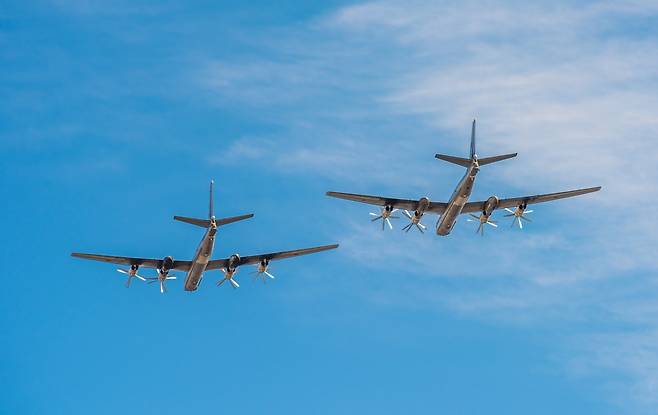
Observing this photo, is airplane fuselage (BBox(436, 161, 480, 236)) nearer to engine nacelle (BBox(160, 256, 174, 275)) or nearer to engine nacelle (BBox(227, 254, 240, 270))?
engine nacelle (BBox(227, 254, 240, 270))

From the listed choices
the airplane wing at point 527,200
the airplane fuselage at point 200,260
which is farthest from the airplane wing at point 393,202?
the airplane fuselage at point 200,260

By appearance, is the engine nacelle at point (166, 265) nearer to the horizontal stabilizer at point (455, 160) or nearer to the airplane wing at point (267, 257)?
the airplane wing at point (267, 257)

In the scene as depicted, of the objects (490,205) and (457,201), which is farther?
(490,205)

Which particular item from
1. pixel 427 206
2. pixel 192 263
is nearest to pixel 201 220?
pixel 192 263

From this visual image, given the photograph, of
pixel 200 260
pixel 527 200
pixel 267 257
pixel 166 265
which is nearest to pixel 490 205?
pixel 527 200

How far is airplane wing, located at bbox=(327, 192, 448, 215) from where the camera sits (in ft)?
543

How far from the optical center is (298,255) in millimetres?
169625

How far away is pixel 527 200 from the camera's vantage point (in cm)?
16625

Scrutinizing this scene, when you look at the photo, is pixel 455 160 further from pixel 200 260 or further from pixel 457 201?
pixel 200 260

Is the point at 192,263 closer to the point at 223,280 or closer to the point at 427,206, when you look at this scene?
the point at 223,280

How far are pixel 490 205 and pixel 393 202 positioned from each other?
11.1 m

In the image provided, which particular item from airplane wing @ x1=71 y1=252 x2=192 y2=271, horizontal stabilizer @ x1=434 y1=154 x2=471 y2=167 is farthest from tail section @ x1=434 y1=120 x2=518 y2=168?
airplane wing @ x1=71 y1=252 x2=192 y2=271

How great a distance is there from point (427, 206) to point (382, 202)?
17.4 ft

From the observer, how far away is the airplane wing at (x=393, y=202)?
166 meters
